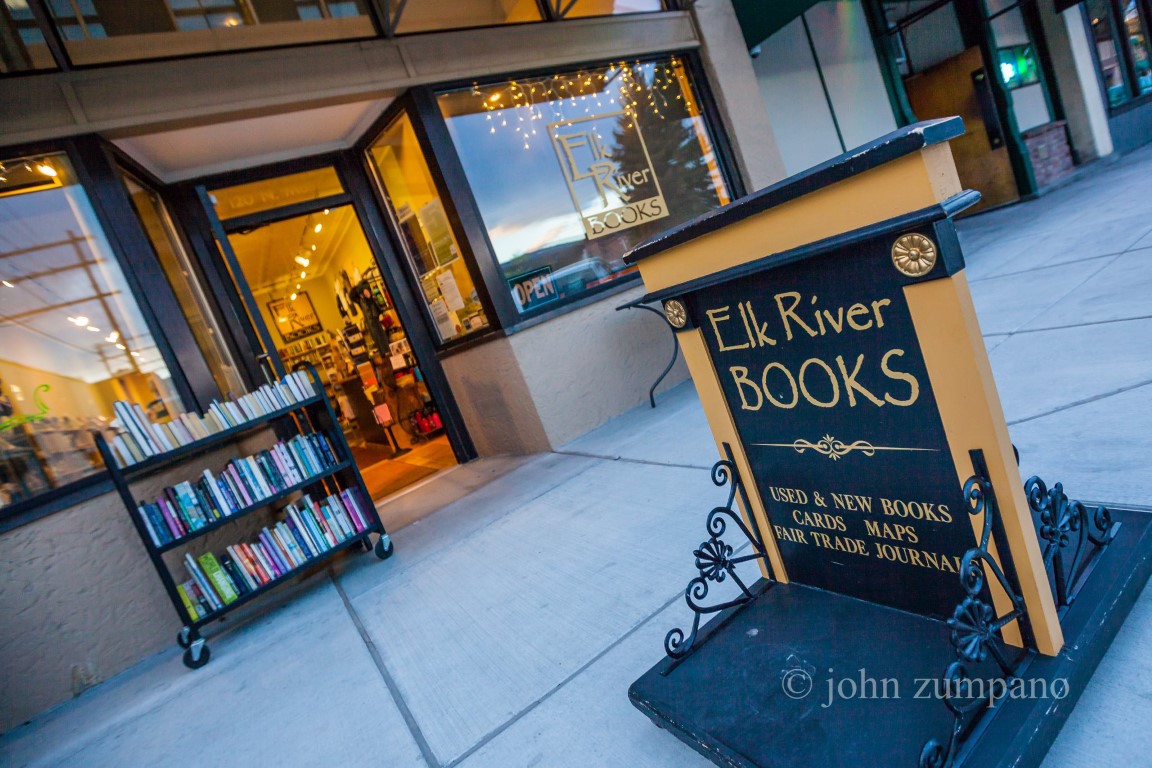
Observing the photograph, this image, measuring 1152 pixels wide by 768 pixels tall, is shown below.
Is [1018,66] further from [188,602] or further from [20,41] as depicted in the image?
[188,602]

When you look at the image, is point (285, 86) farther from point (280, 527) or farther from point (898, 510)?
point (898, 510)

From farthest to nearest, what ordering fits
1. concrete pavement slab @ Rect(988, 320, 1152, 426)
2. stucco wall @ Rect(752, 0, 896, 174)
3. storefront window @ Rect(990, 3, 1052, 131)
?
storefront window @ Rect(990, 3, 1052, 131)
stucco wall @ Rect(752, 0, 896, 174)
concrete pavement slab @ Rect(988, 320, 1152, 426)

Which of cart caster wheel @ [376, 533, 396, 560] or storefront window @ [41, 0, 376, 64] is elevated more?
storefront window @ [41, 0, 376, 64]

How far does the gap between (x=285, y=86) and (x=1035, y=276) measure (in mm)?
5256

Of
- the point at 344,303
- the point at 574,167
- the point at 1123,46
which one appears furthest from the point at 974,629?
the point at 1123,46

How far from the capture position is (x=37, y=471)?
3064 millimetres

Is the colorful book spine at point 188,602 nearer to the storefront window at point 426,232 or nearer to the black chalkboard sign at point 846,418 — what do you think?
the storefront window at point 426,232

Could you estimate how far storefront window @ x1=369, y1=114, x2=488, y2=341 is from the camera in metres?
4.72

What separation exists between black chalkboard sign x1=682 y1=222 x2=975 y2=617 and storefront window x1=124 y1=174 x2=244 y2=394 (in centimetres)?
359

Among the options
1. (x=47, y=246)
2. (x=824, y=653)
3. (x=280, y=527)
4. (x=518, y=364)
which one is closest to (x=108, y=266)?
(x=47, y=246)

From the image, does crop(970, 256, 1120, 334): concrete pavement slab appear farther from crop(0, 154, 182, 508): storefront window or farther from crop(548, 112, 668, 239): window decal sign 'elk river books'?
crop(0, 154, 182, 508): storefront window

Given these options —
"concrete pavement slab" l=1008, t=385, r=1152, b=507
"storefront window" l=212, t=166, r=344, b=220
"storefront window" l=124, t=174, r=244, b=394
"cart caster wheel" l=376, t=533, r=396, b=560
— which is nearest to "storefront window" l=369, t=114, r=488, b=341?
"storefront window" l=212, t=166, r=344, b=220

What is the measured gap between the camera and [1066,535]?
121 centimetres

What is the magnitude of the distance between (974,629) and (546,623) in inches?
56.9
